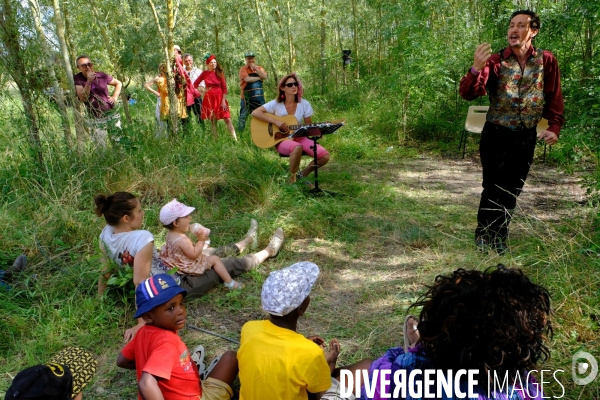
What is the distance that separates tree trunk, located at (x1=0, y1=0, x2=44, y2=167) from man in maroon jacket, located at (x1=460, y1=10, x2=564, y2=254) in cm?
401

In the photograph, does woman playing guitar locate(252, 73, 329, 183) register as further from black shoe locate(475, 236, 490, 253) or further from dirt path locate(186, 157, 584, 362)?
black shoe locate(475, 236, 490, 253)

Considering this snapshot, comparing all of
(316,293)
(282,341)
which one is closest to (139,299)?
(282,341)

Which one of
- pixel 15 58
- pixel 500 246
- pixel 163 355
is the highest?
pixel 15 58

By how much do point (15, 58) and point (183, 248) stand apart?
2.82m

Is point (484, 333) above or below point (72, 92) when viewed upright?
below

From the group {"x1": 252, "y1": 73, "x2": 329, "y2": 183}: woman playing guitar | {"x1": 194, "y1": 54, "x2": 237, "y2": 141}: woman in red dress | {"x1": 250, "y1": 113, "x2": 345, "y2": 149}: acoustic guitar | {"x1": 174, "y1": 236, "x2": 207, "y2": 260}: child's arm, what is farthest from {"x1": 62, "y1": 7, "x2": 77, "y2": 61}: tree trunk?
{"x1": 174, "y1": 236, "x2": 207, "y2": 260}: child's arm

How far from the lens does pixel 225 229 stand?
4.39 meters

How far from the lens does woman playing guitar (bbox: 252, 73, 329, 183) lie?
5.39 metres

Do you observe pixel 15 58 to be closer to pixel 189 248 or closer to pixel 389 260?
pixel 189 248

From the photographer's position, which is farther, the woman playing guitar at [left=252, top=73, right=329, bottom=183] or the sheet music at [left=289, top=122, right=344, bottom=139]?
the woman playing guitar at [left=252, top=73, right=329, bottom=183]

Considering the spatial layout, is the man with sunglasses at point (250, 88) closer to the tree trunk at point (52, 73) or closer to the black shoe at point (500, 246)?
the tree trunk at point (52, 73)

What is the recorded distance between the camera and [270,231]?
4.23 metres

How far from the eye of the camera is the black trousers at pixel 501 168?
3459 mm

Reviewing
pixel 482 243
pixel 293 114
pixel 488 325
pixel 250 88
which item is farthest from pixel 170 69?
pixel 488 325
